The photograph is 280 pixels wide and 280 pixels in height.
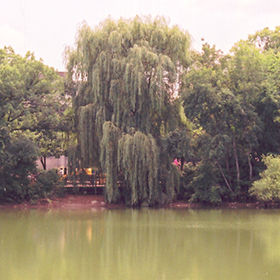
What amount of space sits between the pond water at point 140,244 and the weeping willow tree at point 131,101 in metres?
2.25

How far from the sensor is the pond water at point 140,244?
13.2 meters

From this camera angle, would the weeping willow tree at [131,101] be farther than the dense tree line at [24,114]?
No

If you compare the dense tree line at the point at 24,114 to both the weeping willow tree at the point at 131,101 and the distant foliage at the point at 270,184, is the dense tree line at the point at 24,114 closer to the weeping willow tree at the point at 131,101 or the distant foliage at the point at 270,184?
the weeping willow tree at the point at 131,101

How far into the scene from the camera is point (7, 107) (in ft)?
85.9

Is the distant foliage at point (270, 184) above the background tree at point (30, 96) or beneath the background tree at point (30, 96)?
beneath

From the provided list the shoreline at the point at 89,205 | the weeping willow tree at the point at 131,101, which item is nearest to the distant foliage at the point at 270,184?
the shoreline at the point at 89,205

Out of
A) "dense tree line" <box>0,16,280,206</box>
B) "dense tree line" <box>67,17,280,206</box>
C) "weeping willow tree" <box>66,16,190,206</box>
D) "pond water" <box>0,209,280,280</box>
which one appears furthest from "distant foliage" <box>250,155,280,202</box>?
→ "weeping willow tree" <box>66,16,190,206</box>

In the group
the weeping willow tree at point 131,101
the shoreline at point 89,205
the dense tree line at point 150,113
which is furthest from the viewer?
the shoreline at point 89,205

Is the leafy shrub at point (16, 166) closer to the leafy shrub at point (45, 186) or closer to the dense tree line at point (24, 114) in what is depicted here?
the dense tree line at point (24, 114)

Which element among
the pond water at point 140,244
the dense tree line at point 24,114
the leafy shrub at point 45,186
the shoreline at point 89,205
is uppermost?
the dense tree line at point 24,114

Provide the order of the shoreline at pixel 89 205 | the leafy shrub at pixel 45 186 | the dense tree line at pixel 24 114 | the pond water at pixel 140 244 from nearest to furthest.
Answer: the pond water at pixel 140 244
the dense tree line at pixel 24 114
the shoreline at pixel 89 205
the leafy shrub at pixel 45 186

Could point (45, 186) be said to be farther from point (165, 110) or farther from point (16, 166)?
point (165, 110)

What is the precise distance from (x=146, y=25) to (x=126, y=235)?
534 inches

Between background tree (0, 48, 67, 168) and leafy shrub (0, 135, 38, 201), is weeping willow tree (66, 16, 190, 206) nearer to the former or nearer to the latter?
background tree (0, 48, 67, 168)
